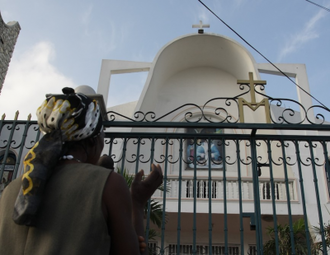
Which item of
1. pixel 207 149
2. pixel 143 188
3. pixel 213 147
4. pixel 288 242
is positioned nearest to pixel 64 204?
pixel 143 188

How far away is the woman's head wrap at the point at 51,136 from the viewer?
127cm

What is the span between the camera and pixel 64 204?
1.31 metres

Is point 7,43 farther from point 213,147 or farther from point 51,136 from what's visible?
point 51,136

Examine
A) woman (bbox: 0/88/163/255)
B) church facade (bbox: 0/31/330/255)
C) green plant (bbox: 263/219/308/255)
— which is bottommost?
woman (bbox: 0/88/163/255)

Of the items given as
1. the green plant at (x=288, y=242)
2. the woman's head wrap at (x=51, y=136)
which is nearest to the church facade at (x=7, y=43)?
the green plant at (x=288, y=242)

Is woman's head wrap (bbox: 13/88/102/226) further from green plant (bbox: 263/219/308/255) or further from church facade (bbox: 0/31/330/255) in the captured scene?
green plant (bbox: 263/219/308/255)

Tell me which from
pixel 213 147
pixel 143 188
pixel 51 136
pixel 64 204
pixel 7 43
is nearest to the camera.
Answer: pixel 64 204

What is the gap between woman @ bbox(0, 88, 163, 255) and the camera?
1.25m

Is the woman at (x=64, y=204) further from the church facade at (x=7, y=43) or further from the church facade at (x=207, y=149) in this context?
the church facade at (x=7, y=43)

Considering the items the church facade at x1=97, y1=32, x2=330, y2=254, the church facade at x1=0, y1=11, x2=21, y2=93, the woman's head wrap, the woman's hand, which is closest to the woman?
the woman's head wrap

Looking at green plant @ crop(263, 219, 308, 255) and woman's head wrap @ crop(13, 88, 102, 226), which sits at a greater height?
green plant @ crop(263, 219, 308, 255)

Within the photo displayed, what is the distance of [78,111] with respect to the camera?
4.89 ft

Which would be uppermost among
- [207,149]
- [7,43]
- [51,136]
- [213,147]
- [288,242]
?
[7,43]

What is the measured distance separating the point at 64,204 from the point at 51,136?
302 millimetres
